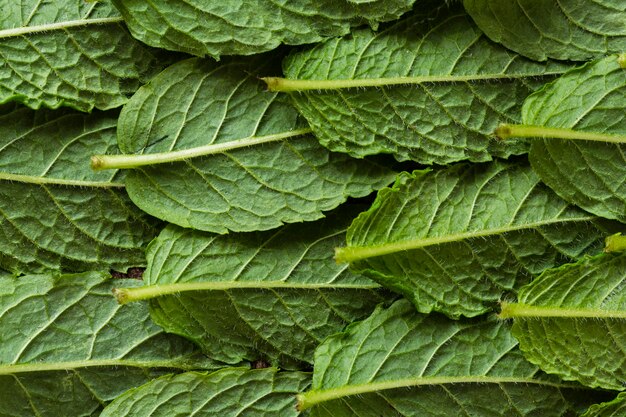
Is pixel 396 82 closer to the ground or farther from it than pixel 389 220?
farther from it

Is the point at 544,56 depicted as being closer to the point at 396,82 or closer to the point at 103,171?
the point at 396,82

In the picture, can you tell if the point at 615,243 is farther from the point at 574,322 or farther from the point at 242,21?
the point at 242,21

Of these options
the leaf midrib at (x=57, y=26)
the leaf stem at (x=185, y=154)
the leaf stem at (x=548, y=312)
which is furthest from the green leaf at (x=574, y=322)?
the leaf midrib at (x=57, y=26)

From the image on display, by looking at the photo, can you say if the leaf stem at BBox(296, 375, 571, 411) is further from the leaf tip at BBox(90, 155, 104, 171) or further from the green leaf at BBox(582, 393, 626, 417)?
the leaf tip at BBox(90, 155, 104, 171)

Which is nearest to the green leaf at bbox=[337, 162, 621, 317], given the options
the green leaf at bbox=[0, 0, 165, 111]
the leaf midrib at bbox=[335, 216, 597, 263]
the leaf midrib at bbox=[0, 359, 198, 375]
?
the leaf midrib at bbox=[335, 216, 597, 263]

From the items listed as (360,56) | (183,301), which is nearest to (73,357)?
(183,301)

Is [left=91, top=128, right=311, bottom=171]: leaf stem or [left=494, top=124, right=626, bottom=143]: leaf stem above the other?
[left=494, top=124, right=626, bottom=143]: leaf stem

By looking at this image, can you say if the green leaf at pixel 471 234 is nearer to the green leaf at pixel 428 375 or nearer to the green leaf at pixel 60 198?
the green leaf at pixel 428 375
